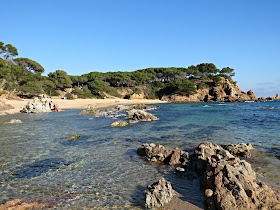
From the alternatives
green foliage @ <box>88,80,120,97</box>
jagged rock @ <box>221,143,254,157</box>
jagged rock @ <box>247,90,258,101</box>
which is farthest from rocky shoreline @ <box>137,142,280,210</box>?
jagged rock @ <box>247,90,258,101</box>

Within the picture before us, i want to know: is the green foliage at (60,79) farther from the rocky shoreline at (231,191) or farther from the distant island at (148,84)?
the rocky shoreline at (231,191)

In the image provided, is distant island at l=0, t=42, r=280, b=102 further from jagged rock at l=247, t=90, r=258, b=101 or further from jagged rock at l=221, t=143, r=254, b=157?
jagged rock at l=221, t=143, r=254, b=157

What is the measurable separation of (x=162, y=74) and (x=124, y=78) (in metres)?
27.4

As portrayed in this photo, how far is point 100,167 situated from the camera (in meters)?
8.51

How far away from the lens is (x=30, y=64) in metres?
85.1

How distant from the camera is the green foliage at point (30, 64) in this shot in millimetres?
81875

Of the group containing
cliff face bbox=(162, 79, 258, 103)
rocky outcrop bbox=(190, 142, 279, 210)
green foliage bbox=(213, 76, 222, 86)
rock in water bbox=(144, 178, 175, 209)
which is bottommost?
rock in water bbox=(144, 178, 175, 209)

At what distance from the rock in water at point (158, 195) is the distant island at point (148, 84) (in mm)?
79018

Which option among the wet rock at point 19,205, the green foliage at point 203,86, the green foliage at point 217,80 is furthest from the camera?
the green foliage at point 203,86

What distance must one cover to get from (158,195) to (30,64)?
97.8m

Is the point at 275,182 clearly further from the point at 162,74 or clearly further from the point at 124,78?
the point at 162,74

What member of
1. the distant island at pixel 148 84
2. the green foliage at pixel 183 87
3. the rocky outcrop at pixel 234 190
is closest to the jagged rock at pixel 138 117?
the rocky outcrop at pixel 234 190

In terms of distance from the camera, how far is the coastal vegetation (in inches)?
2602

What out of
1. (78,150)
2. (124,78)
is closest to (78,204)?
(78,150)
